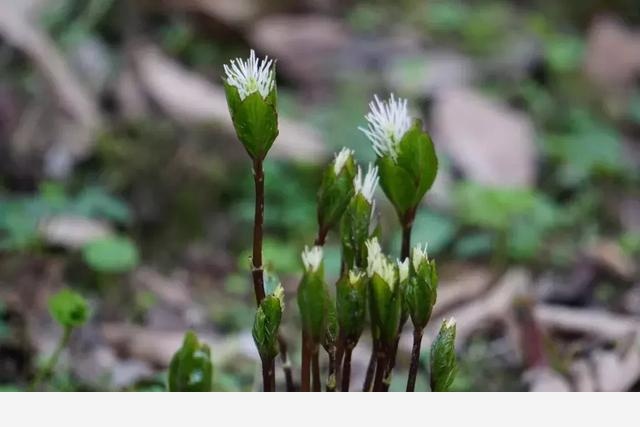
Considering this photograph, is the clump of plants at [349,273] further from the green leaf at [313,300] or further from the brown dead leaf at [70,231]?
the brown dead leaf at [70,231]

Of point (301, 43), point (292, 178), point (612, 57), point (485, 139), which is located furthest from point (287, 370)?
point (612, 57)

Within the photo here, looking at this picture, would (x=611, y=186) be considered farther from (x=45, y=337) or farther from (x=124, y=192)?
(x=45, y=337)

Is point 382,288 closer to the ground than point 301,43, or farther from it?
closer to the ground

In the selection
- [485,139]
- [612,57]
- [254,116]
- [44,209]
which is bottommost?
[254,116]

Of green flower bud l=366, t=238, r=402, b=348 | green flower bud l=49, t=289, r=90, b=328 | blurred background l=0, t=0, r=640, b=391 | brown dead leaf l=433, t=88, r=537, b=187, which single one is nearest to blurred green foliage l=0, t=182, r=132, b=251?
blurred background l=0, t=0, r=640, b=391

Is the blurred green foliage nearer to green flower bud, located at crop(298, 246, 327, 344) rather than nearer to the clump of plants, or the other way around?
the clump of plants

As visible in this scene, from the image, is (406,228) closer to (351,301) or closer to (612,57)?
(351,301)

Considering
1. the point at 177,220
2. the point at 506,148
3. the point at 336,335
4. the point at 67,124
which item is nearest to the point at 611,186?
the point at 506,148
